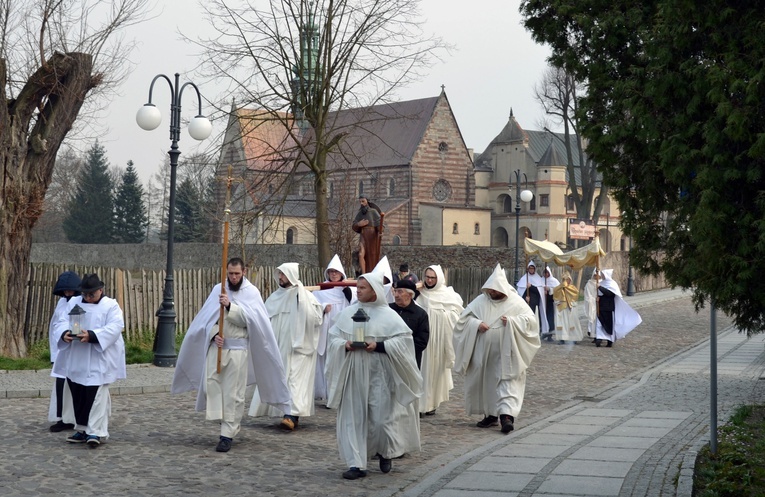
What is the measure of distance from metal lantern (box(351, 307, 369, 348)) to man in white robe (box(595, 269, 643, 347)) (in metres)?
15.5

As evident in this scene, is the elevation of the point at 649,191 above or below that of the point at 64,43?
below

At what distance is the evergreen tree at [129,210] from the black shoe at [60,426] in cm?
7076

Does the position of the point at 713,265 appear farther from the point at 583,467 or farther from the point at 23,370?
the point at 23,370

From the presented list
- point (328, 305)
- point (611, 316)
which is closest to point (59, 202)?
point (611, 316)

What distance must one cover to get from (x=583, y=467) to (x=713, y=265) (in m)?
3.08

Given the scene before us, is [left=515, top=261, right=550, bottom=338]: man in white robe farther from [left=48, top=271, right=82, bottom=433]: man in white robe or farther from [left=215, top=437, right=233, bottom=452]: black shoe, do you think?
[left=215, top=437, right=233, bottom=452]: black shoe

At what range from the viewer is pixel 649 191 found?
7.30m

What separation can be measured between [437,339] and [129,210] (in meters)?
69.6

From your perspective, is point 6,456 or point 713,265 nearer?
point 713,265

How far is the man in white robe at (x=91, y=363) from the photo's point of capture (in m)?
10.0

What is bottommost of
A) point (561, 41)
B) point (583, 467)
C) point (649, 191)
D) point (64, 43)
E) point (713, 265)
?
point (583, 467)

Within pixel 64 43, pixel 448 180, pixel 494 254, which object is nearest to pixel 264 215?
pixel 64 43

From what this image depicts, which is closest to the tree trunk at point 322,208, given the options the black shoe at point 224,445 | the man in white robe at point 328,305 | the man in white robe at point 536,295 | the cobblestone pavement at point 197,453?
the man in white robe at point 536,295

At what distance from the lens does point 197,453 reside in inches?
381
